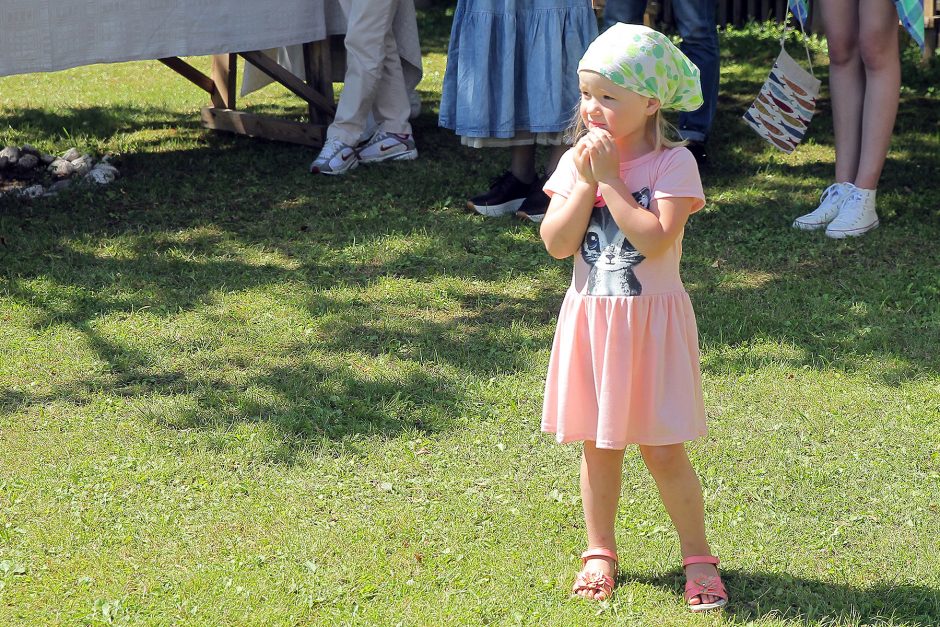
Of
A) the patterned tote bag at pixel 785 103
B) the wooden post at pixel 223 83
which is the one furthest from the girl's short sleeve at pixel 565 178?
the wooden post at pixel 223 83

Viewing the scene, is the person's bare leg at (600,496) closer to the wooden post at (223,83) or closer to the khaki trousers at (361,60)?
the khaki trousers at (361,60)

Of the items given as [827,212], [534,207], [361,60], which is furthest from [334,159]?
[827,212]

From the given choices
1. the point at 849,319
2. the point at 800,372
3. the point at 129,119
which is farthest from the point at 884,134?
the point at 129,119

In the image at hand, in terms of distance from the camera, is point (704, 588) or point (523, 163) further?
point (523, 163)

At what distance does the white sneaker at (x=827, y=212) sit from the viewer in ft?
15.6

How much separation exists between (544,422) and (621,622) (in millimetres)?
451

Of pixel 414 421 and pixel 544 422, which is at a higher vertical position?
pixel 544 422

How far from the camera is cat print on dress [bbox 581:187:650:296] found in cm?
219

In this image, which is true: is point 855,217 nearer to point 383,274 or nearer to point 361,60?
point 383,274

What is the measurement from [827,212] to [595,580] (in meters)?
2.85

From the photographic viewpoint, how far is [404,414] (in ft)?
10.7

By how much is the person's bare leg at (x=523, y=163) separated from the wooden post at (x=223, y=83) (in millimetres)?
2533

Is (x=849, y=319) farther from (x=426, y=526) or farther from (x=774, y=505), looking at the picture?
(x=426, y=526)

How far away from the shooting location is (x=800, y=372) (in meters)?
3.46
